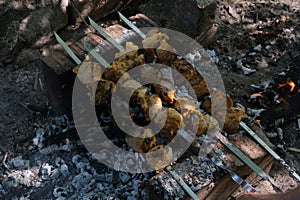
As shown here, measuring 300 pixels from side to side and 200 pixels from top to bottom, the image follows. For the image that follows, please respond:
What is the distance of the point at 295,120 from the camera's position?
3.75 meters

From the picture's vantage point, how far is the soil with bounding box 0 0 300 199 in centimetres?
342

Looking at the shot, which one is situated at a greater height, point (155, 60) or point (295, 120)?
point (155, 60)

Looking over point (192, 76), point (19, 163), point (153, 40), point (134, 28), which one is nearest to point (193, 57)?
point (192, 76)

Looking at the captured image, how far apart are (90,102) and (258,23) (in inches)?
85.4

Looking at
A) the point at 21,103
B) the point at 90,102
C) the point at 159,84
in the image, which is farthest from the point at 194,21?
the point at 21,103

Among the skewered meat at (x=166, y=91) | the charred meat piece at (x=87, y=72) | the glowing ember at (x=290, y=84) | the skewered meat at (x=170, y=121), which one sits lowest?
the glowing ember at (x=290, y=84)

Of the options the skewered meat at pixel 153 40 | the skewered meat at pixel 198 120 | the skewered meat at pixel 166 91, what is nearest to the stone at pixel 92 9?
the skewered meat at pixel 153 40

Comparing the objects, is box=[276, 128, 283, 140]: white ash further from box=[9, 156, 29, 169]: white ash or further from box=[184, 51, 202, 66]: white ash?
box=[9, 156, 29, 169]: white ash

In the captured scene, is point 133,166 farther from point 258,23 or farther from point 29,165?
point 258,23

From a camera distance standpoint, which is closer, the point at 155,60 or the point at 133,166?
the point at 133,166

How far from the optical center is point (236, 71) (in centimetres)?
414

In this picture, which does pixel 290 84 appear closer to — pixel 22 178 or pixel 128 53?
pixel 128 53

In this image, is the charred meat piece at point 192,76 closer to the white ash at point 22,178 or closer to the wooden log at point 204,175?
the wooden log at point 204,175

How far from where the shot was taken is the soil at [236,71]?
3.42 meters
